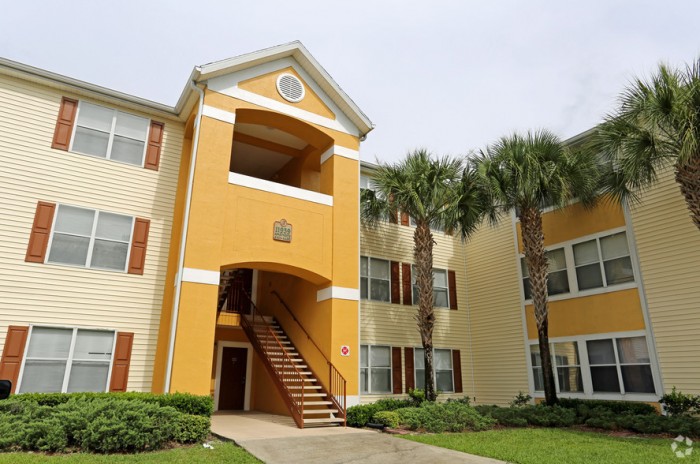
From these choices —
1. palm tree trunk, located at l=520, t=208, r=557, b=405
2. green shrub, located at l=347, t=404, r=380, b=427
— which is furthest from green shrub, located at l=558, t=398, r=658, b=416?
green shrub, located at l=347, t=404, r=380, b=427

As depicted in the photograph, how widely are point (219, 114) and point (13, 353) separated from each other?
846cm

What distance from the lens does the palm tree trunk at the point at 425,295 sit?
53.0 ft

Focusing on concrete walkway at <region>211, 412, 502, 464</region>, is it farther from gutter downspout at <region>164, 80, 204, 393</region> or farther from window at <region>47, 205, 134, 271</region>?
window at <region>47, 205, 134, 271</region>

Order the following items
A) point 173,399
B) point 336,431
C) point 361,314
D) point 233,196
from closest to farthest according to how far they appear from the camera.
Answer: point 173,399, point 336,431, point 233,196, point 361,314

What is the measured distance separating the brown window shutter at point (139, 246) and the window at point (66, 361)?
1.99m

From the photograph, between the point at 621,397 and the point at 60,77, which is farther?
the point at 621,397

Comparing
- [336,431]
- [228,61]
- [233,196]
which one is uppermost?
[228,61]

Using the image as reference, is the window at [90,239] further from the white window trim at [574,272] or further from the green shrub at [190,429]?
the white window trim at [574,272]

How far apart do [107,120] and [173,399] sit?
29.2ft

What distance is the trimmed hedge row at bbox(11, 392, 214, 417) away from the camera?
10.7 m

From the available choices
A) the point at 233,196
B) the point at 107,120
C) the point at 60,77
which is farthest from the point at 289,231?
the point at 60,77

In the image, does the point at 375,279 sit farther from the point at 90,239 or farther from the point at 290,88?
the point at 90,239

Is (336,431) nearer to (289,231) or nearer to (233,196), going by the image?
(289,231)

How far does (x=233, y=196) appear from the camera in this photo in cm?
1424
